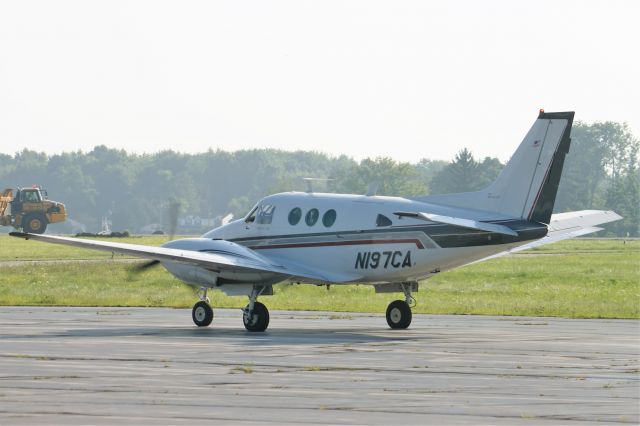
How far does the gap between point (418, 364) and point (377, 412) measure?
6145 millimetres

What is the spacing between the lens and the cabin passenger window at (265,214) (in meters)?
32.7

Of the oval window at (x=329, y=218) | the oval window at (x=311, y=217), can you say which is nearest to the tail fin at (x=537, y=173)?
the oval window at (x=329, y=218)

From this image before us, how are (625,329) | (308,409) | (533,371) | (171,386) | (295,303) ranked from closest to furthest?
1. (308,409)
2. (171,386)
3. (533,371)
4. (625,329)
5. (295,303)

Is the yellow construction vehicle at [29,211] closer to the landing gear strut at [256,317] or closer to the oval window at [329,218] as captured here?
the oval window at [329,218]

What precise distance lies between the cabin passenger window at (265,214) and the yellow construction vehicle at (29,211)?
78362mm

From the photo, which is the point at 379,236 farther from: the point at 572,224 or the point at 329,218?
the point at 572,224

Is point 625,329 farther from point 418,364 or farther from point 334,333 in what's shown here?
point 418,364

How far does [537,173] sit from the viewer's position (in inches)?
1139

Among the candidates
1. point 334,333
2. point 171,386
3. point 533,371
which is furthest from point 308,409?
point 334,333

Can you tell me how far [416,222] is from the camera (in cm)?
2948

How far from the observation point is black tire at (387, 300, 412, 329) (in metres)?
31.5

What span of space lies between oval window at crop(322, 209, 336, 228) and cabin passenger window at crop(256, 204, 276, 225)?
1.85m

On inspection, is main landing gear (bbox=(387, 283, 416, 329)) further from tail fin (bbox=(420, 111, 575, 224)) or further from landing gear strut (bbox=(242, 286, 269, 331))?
tail fin (bbox=(420, 111, 575, 224))

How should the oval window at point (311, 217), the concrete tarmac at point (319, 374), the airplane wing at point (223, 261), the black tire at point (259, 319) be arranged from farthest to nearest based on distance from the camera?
the oval window at point (311, 217) < the black tire at point (259, 319) < the airplane wing at point (223, 261) < the concrete tarmac at point (319, 374)
